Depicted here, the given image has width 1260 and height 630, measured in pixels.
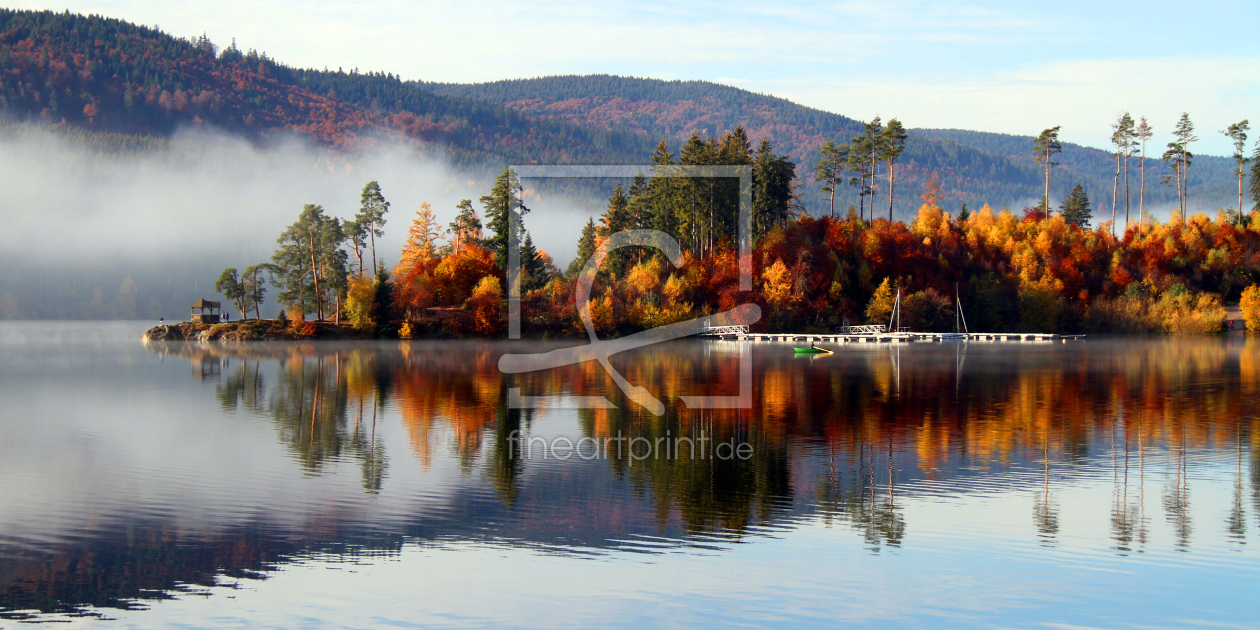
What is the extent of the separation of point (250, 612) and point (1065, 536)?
14.5m

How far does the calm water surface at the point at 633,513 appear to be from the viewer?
1416 centimetres

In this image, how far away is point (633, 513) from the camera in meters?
19.4

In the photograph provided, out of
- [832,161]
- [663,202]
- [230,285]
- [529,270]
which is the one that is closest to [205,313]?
[230,285]

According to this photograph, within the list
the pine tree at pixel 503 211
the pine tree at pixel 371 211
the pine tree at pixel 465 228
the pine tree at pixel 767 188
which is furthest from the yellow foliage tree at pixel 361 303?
the pine tree at pixel 767 188

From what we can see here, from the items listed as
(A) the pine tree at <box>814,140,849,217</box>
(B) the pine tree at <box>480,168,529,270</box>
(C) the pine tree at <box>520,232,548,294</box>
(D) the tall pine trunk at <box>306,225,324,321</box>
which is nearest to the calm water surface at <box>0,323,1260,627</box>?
(D) the tall pine trunk at <box>306,225,324,321</box>

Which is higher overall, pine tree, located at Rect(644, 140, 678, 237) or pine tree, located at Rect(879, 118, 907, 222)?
pine tree, located at Rect(879, 118, 907, 222)

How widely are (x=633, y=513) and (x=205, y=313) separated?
96.8 metres

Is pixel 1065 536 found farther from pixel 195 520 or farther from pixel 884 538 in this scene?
pixel 195 520

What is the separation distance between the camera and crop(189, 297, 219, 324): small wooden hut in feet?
338

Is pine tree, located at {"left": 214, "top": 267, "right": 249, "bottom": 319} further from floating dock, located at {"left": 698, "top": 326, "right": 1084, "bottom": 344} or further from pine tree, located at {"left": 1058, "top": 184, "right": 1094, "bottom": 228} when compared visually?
pine tree, located at {"left": 1058, "top": 184, "right": 1094, "bottom": 228}

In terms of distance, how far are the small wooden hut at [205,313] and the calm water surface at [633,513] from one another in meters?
65.2

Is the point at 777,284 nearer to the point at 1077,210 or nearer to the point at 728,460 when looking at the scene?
the point at 728,460

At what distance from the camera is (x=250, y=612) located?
13812 mm

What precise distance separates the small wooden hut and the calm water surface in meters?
65.2
